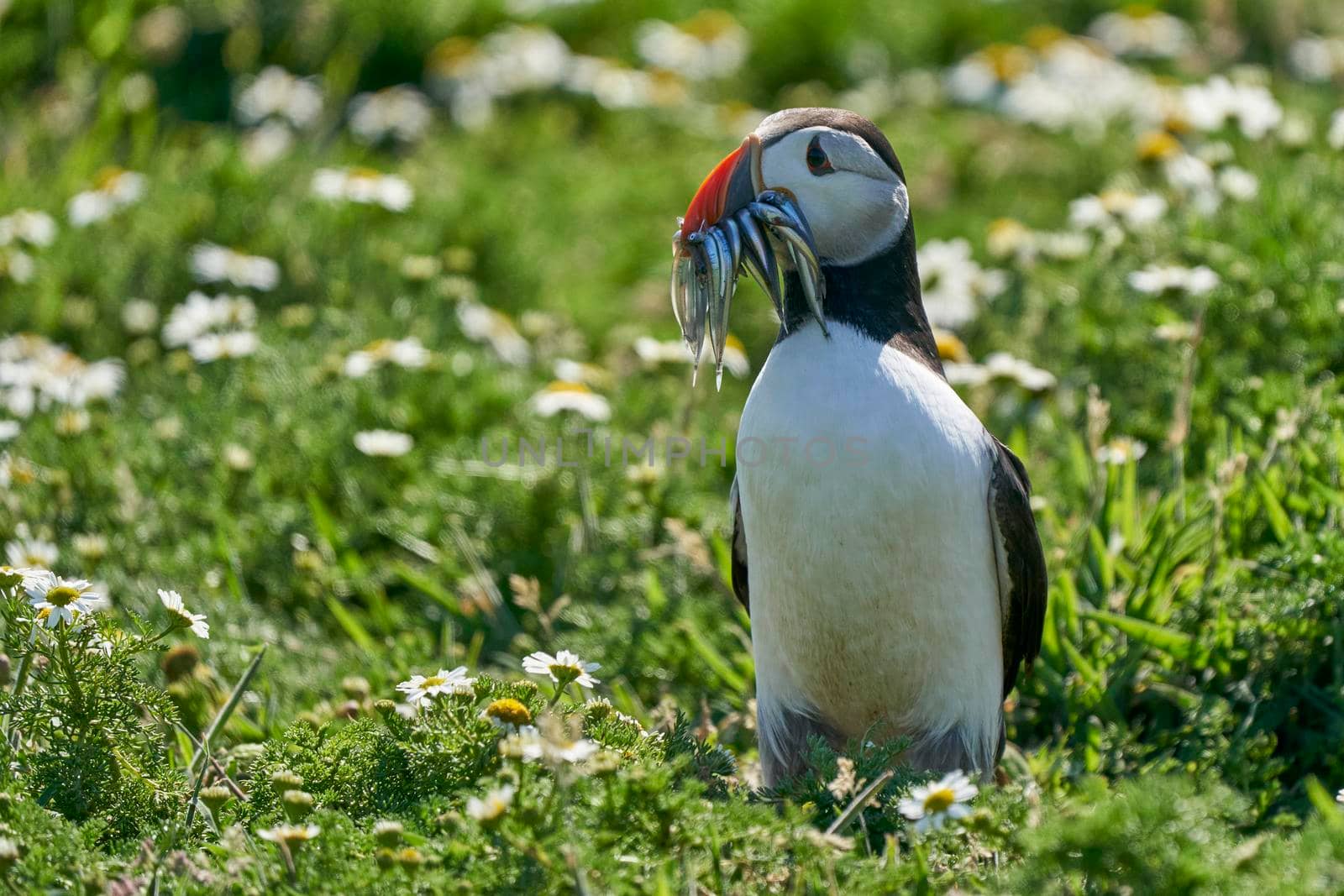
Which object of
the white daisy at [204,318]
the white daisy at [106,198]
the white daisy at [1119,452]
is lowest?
the white daisy at [1119,452]

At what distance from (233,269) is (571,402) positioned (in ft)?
6.35

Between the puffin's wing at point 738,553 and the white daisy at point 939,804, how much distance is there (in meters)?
0.98

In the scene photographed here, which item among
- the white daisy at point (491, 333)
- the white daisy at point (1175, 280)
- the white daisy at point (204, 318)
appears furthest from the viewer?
the white daisy at point (491, 333)

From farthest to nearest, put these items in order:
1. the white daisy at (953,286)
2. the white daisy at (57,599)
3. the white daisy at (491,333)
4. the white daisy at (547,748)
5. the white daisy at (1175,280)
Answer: the white daisy at (491,333)
the white daisy at (953,286)
the white daisy at (1175,280)
the white daisy at (57,599)
the white daisy at (547,748)

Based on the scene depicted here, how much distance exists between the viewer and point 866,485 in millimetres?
3045

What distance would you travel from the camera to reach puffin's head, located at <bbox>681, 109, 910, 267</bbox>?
3127 mm

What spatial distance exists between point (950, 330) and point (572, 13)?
448cm

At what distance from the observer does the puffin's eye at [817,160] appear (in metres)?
3.12

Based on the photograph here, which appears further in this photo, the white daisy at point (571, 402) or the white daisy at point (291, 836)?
the white daisy at point (571, 402)

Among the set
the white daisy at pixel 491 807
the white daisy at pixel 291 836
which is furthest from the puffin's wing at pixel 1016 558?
the white daisy at pixel 291 836

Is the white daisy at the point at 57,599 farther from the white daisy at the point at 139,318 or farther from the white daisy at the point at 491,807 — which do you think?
the white daisy at the point at 139,318

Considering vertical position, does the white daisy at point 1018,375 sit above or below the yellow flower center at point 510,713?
above

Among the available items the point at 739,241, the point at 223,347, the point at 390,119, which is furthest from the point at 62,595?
the point at 390,119

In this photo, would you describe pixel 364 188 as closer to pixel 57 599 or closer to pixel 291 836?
pixel 57 599
